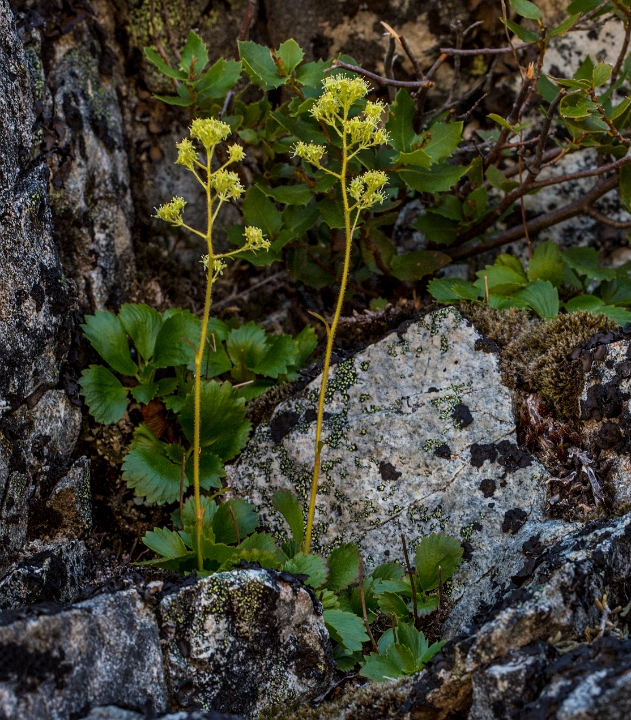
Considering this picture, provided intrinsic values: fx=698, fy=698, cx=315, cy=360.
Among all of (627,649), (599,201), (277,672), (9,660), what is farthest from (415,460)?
(599,201)

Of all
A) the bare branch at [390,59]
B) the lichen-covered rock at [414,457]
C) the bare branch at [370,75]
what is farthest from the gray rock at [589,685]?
the bare branch at [390,59]

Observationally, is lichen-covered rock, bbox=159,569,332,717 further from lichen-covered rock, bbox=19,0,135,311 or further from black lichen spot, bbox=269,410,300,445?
lichen-covered rock, bbox=19,0,135,311

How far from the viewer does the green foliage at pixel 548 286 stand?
3.18 m

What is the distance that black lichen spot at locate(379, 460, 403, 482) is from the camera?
2.82 meters

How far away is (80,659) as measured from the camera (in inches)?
71.3

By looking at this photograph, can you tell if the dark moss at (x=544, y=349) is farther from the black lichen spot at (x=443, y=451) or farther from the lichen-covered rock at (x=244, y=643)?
the lichen-covered rock at (x=244, y=643)

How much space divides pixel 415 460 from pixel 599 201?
2.34 m

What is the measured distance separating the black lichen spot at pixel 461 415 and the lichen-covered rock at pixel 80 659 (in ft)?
4.69

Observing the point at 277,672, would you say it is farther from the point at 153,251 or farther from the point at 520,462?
the point at 153,251

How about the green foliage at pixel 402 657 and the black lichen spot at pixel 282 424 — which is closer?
the green foliage at pixel 402 657

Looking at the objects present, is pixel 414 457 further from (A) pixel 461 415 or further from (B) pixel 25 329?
(B) pixel 25 329

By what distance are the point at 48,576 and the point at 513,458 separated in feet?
5.83

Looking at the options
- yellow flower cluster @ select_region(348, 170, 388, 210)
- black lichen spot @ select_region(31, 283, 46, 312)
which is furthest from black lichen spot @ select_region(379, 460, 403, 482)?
black lichen spot @ select_region(31, 283, 46, 312)

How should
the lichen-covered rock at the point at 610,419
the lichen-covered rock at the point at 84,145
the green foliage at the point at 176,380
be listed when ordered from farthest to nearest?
the lichen-covered rock at the point at 84,145 → the green foliage at the point at 176,380 → the lichen-covered rock at the point at 610,419
